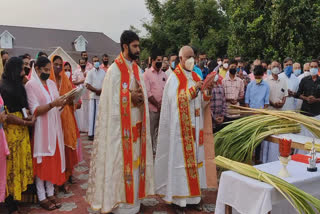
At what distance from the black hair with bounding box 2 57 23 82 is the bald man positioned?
1873mm

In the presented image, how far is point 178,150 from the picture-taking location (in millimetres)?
4137

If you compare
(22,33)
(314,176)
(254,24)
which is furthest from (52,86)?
(22,33)

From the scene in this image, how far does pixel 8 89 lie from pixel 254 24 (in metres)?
12.9

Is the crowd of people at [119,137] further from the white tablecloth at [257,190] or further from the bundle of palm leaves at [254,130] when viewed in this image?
the white tablecloth at [257,190]

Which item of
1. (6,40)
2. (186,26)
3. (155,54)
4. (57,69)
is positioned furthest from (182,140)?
(6,40)

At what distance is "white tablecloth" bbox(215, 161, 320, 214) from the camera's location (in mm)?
2771

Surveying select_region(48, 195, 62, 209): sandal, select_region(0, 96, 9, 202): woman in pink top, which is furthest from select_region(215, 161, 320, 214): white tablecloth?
Result: select_region(0, 96, 9, 202): woman in pink top

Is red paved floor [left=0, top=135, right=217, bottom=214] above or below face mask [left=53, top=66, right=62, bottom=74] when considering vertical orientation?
below

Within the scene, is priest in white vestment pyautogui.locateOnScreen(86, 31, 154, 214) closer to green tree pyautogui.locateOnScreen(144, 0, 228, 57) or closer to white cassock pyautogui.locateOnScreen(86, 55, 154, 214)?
white cassock pyautogui.locateOnScreen(86, 55, 154, 214)

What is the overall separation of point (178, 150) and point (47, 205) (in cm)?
187

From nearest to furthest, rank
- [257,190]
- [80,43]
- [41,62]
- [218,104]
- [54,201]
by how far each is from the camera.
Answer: [257,190], [41,62], [54,201], [218,104], [80,43]

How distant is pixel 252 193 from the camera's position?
2.88m

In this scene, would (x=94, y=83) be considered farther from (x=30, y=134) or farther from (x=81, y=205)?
(x=81, y=205)

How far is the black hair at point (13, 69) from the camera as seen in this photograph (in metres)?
4.00
